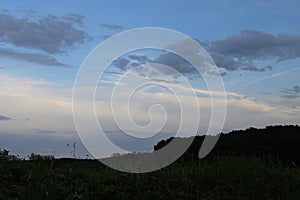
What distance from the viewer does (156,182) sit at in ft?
27.4

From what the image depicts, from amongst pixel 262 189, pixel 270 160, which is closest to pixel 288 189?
pixel 262 189

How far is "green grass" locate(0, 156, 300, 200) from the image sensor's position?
25.3 ft

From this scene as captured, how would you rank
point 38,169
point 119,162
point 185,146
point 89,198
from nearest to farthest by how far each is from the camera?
point 89,198 → point 38,169 → point 119,162 → point 185,146

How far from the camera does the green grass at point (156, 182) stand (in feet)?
25.3

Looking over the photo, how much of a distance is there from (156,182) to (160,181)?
7 cm

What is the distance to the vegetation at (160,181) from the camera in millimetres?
7727

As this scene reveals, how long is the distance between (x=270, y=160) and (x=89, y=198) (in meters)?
4.10

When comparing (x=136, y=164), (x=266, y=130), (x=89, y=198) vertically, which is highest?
(x=266, y=130)

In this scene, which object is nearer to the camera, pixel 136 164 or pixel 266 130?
pixel 136 164

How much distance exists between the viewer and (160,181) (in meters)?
8.38

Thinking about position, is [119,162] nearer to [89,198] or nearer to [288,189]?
[89,198]

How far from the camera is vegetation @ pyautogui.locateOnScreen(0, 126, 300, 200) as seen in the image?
25.3 ft

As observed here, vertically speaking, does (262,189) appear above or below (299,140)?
below

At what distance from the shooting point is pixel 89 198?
24.9ft
